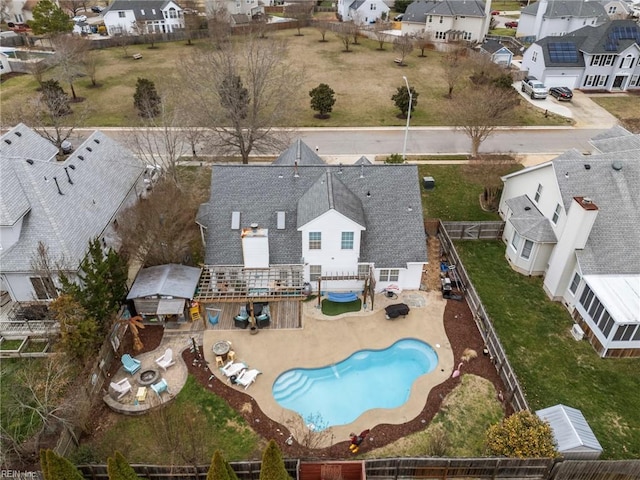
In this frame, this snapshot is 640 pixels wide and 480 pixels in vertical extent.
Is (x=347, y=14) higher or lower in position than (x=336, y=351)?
higher

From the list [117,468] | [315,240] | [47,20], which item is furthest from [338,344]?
[47,20]

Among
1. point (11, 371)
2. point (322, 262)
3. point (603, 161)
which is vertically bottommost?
point (11, 371)

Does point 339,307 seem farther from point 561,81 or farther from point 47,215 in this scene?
point 561,81

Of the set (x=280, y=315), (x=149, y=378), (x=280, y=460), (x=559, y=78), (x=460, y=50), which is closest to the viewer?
(x=280, y=460)

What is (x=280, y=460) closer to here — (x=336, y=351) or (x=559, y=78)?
(x=336, y=351)

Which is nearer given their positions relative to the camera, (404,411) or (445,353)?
(404,411)

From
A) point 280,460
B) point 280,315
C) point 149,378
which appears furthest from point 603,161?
point 149,378

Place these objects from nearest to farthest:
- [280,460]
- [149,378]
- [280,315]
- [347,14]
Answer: [280,460] < [149,378] < [280,315] < [347,14]
